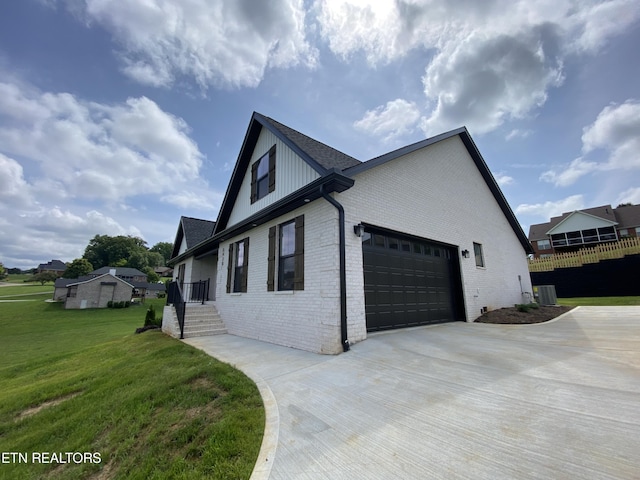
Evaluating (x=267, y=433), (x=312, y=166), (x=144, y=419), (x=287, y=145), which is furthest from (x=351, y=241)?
(x=144, y=419)

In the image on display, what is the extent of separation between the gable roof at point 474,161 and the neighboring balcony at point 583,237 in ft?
93.4

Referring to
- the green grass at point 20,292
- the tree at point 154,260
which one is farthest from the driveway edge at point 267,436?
the tree at point 154,260

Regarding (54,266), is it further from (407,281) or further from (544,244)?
(544,244)

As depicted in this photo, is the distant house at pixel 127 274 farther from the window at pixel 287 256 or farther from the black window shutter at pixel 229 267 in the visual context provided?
the window at pixel 287 256

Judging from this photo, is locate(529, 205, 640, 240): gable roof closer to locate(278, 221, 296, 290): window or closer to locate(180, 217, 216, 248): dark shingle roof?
locate(278, 221, 296, 290): window

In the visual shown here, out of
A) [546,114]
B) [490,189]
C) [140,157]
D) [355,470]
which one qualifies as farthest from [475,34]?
[140,157]

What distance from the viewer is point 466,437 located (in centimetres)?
210

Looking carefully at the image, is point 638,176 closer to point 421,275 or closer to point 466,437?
point 421,275

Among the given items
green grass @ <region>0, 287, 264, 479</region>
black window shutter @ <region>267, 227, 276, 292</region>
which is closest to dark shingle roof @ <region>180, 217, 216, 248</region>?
black window shutter @ <region>267, 227, 276, 292</region>

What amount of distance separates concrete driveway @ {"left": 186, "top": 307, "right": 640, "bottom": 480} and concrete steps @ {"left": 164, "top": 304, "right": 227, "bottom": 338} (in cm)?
419

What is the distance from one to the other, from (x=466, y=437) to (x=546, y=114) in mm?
12058

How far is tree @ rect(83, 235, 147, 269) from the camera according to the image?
5816 centimetres

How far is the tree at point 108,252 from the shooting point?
191 feet

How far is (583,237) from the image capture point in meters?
32.5
